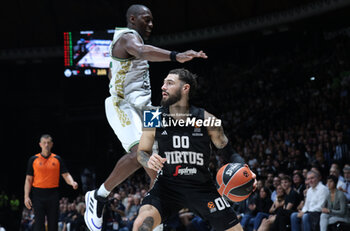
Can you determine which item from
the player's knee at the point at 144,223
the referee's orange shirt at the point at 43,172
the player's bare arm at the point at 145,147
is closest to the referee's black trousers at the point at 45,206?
the referee's orange shirt at the point at 43,172

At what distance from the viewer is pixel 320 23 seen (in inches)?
641

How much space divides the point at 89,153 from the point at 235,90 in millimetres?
8122

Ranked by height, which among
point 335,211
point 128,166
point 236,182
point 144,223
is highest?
point 128,166

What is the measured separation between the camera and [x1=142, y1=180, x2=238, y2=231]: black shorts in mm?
3424

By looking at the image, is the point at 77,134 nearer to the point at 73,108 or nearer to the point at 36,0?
the point at 73,108

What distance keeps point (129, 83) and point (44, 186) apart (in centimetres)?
314

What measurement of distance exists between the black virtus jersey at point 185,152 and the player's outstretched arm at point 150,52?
50 centimetres

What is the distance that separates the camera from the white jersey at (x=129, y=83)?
440 cm

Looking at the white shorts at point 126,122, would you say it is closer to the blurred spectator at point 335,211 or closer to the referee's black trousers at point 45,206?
the referee's black trousers at point 45,206

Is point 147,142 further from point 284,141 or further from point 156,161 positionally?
point 284,141

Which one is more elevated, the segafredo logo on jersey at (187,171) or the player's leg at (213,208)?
the segafredo logo on jersey at (187,171)

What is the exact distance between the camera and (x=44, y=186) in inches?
270

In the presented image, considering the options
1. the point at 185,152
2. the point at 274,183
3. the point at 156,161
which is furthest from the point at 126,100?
the point at 274,183

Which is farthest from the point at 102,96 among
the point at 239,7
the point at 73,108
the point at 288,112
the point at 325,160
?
the point at 325,160
